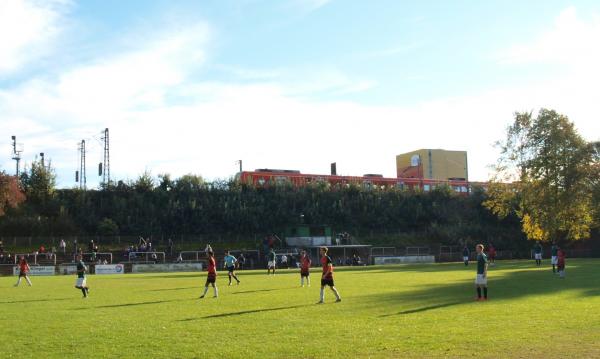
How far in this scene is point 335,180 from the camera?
99.4m

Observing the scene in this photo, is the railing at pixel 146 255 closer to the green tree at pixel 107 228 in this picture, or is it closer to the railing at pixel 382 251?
the green tree at pixel 107 228

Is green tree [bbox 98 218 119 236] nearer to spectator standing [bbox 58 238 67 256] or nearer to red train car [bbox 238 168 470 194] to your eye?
spectator standing [bbox 58 238 67 256]

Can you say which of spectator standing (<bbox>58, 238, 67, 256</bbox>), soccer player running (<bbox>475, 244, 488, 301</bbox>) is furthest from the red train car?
soccer player running (<bbox>475, 244, 488, 301</bbox>)

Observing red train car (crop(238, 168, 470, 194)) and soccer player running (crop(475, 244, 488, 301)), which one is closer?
soccer player running (crop(475, 244, 488, 301))

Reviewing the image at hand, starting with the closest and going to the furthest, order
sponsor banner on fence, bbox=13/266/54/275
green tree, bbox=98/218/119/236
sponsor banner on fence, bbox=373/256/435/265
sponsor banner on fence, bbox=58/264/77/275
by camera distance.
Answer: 1. sponsor banner on fence, bbox=13/266/54/275
2. sponsor banner on fence, bbox=58/264/77/275
3. sponsor banner on fence, bbox=373/256/435/265
4. green tree, bbox=98/218/119/236

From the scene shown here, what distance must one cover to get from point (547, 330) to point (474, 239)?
71312 mm

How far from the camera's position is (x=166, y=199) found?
3329 inches

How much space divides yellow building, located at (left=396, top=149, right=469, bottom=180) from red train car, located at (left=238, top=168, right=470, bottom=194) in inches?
1181

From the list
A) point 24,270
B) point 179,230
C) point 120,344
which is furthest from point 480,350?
point 179,230

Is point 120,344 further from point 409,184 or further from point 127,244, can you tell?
point 409,184

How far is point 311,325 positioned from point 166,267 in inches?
1719

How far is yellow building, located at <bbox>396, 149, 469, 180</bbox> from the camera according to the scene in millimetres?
137375

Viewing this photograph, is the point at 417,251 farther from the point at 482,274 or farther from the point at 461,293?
the point at 482,274

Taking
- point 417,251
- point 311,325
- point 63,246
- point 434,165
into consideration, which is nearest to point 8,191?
point 63,246
